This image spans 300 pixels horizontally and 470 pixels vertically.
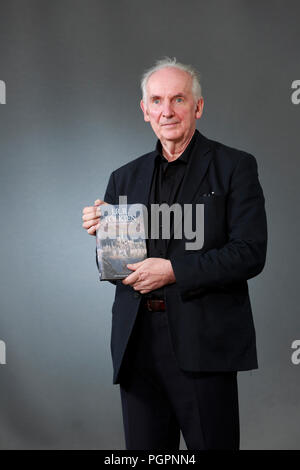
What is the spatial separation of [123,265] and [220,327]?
37 cm

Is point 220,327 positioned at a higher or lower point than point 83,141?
lower

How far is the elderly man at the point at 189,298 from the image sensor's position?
6.63 ft

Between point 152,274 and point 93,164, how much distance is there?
1969 mm

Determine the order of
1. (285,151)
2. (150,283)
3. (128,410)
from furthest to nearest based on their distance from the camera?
(285,151) < (128,410) < (150,283)

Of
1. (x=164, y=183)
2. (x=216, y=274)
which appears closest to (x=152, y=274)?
(x=216, y=274)

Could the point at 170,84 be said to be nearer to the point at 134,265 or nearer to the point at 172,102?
the point at 172,102

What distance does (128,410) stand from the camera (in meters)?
2.17

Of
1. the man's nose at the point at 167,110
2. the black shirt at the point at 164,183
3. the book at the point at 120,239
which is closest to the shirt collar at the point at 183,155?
the black shirt at the point at 164,183

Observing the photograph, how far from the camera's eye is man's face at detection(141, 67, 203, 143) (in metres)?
2.15

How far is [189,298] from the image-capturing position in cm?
204

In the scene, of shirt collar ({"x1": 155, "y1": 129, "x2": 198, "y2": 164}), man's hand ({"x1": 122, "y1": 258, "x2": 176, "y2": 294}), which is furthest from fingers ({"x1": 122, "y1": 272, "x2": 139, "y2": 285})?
shirt collar ({"x1": 155, "y1": 129, "x2": 198, "y2": 164})
